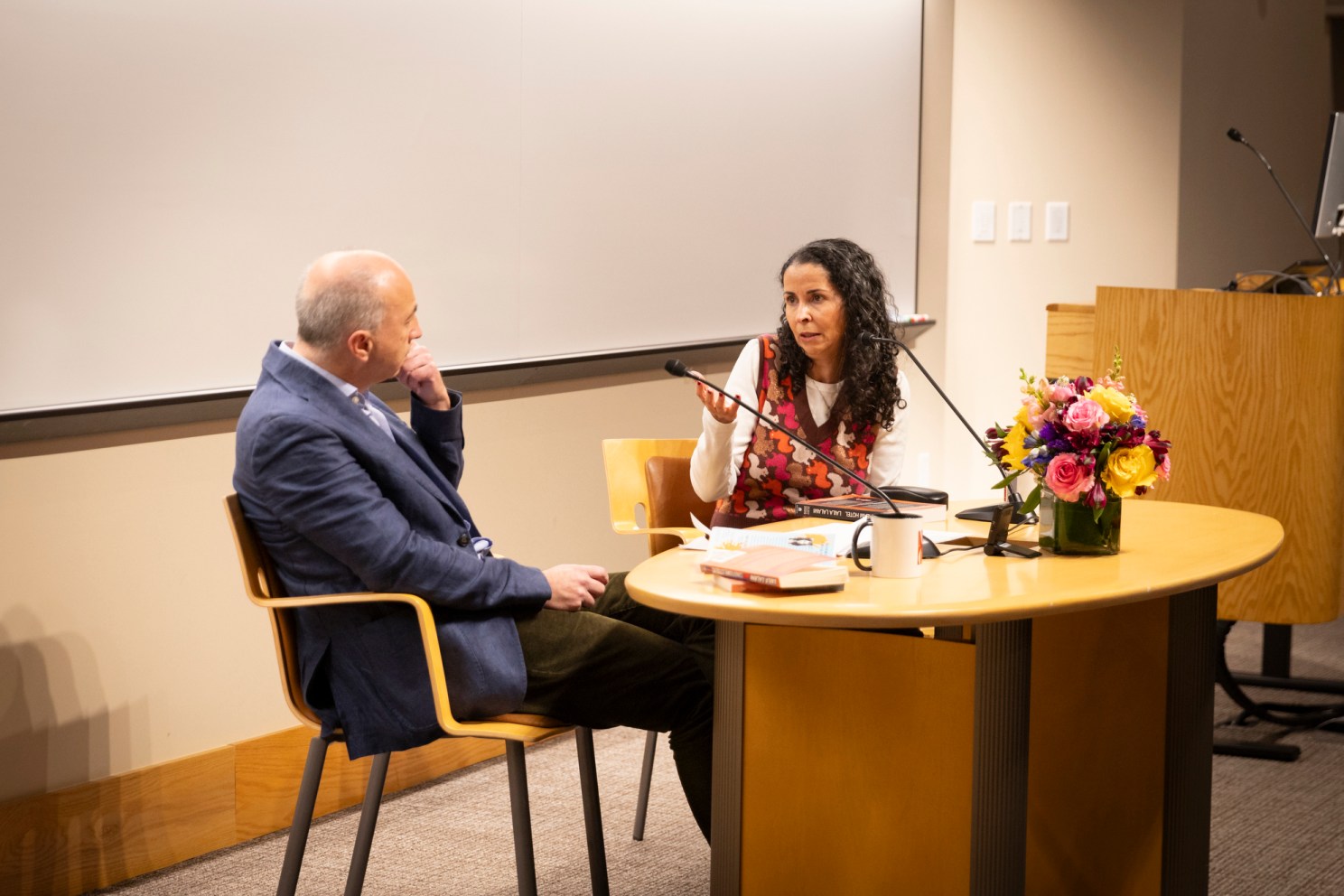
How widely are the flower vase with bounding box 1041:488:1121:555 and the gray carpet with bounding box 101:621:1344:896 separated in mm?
981

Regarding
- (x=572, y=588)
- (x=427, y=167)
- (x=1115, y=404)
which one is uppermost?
(x=427, y=167)

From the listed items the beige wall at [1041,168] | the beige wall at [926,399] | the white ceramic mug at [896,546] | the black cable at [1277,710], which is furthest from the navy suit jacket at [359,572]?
the beige wall at [1041,168]

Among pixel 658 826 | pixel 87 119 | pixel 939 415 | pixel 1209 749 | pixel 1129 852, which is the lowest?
pixel 658 826

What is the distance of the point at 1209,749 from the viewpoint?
256 cm

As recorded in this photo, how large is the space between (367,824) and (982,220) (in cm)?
371

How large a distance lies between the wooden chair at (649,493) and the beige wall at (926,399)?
0.52 metres

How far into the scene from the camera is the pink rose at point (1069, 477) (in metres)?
2.34

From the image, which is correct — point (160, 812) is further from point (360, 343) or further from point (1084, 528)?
point (1084, 528)

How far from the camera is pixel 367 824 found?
8.06 feet

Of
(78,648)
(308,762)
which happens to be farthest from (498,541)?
(308,762)

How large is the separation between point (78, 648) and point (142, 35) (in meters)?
1.19

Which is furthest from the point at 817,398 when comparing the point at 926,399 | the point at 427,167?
the point at 926,399

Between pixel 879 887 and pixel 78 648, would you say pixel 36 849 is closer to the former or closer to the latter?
pixel 78 648

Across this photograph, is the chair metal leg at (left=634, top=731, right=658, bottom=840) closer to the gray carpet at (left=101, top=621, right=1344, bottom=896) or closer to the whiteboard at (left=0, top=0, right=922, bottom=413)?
the gray carpet at (left=101, top=621, right=1344, bottom=896)
